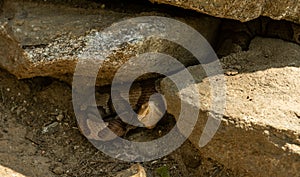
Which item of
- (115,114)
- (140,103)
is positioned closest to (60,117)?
(115,114)

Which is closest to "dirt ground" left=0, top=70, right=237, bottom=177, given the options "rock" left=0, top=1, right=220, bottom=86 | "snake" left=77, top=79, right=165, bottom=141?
"snake" left=77, top=79, right=165, bottom=141

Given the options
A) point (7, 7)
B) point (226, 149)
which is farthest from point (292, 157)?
point (7, 7)

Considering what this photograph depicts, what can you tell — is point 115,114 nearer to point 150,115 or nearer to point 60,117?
point 150,115

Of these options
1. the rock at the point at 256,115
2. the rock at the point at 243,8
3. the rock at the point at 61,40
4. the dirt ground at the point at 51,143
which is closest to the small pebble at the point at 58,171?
the dirt ground at the point at 51,143

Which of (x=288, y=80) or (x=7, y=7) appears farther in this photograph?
(x=7, y=7)

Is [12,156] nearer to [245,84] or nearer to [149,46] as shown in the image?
[149,46]

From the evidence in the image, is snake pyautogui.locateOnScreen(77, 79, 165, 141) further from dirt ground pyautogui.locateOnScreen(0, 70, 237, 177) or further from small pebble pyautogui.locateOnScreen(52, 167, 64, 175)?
small pebble pyautogui.locateOnScreen(52, 167, 64, 175)
